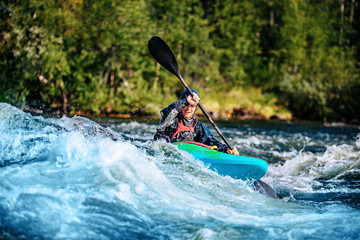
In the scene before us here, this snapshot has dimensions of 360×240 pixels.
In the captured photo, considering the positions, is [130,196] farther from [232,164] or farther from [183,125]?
[183,125]

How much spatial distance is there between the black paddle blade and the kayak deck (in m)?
1.66

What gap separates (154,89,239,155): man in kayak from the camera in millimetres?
4691

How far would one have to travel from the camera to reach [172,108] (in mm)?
4695

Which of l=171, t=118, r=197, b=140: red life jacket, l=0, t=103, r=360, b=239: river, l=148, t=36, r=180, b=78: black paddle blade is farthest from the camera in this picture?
l=148, t=36, r=180, b=78: black paddle blade

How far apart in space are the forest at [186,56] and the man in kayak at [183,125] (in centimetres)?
771

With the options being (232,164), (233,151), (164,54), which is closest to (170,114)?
(233,151)

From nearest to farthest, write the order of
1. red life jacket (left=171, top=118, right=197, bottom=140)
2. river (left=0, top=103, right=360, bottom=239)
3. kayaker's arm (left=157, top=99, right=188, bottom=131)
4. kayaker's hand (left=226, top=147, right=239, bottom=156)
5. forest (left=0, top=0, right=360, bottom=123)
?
river (left=0, top=103, right=360, bottom=239) < kayaker's hand (left=226, top=147, right=239, bottom=156) < kayaker's arm (left=157, top=99, right=188, bottom=131) < red life jacket (left=171, top=118, right=197, bottom=140) < forest (left=0, top=0, right=360, bottom=123)

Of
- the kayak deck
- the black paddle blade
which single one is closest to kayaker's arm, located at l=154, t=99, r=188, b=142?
the kayak deck

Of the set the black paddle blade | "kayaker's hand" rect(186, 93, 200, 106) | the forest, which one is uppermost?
the forest

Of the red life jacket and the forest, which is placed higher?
the forest

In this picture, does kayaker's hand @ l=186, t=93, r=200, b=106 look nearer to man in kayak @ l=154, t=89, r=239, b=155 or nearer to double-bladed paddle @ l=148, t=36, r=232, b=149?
man in kayak @ l=154, t=89, r=239, b=155

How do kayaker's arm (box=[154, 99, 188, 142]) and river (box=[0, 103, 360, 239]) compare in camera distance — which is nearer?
river (box=[0, 103, 360, 239])

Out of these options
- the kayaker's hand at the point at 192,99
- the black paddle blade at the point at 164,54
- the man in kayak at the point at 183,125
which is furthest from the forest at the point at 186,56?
the kayaker's hand at the point at 192,99

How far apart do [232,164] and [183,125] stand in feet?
3.36
